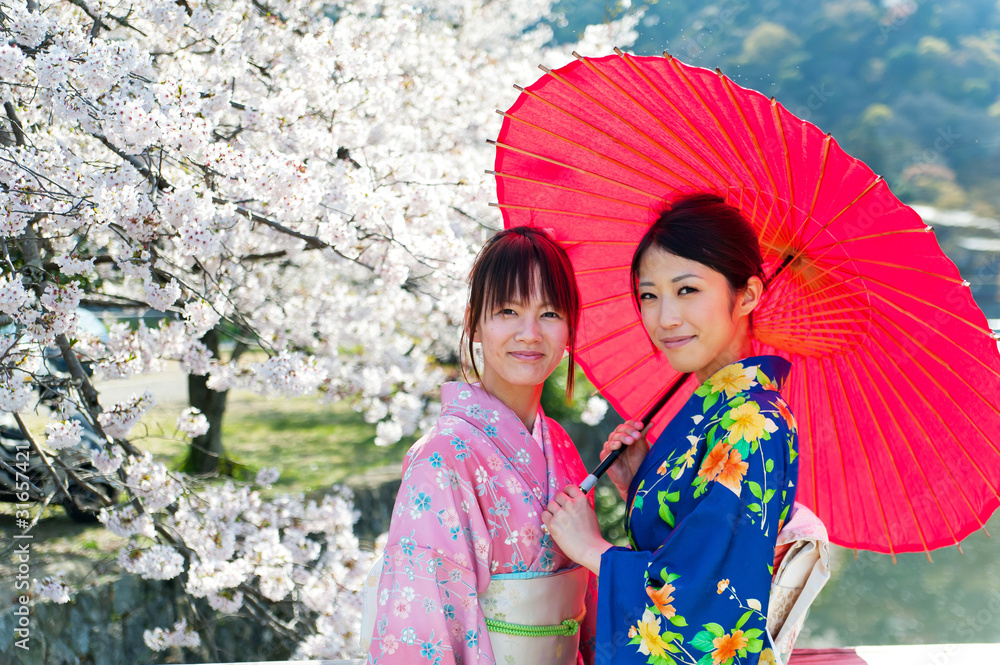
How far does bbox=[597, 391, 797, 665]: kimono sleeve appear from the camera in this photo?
135 cm

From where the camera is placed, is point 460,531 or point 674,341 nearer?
point 460,531

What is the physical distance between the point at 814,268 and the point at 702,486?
0.62m

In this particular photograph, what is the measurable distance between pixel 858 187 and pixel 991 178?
29179mm

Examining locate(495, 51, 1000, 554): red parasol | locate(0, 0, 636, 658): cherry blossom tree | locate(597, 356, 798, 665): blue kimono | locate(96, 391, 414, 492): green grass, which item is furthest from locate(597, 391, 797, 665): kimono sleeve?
locate(96, 391, 414, 492): green grass

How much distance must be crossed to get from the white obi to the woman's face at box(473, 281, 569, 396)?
0.48 metres

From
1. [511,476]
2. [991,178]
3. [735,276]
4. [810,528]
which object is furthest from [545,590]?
[991,178]

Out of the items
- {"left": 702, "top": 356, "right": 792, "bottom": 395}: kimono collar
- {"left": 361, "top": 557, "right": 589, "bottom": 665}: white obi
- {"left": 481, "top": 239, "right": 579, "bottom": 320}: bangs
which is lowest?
{"left": 361, "top": 557, "right": 589, "bottom": 665}: white obi

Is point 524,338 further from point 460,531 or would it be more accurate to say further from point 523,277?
point 460,531

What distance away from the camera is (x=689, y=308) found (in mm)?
1607

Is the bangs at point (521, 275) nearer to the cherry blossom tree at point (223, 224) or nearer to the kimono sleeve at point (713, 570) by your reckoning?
the kimono sleeve at point (713, 570)

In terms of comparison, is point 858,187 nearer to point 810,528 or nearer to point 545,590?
point 810,528

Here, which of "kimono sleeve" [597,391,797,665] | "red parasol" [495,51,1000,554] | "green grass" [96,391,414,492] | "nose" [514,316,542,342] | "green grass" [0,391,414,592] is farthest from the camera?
"green grass" [96,391,414,492]

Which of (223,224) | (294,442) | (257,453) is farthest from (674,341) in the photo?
(294,442)

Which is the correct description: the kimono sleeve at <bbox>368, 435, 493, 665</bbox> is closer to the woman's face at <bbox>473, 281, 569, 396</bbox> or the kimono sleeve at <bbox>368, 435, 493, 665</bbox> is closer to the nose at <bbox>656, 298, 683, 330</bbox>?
the woman's face at <bbox>473, 281, 569, 396</bbox>
